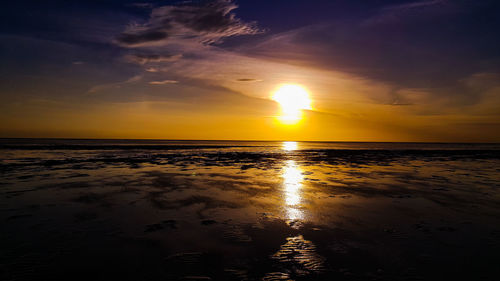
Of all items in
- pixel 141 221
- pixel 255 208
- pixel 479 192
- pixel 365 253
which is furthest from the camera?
pixel 479 192

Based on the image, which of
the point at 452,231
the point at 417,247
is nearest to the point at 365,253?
the point at 417,247

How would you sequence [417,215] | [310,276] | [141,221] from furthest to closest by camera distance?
[417,215], [141,221], [310,276]

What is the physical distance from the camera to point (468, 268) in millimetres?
5051

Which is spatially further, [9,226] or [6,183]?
[6,183]

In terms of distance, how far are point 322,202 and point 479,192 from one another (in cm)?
869

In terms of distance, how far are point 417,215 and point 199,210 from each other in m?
7.53

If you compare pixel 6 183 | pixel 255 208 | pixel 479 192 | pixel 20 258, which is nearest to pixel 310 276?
pixel 255 208

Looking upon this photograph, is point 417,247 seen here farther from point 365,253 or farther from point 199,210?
point 199,210

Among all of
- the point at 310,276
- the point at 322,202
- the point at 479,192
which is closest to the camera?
the point at 310,276

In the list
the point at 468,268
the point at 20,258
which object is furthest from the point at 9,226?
the point at 468,268

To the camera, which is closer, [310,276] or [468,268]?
[310,276]

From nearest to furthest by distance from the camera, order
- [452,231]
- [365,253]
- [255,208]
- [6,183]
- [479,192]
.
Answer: [365,253]
[452,231]
[255,208]
[479,192]
[6,183]

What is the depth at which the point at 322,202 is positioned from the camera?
1073cm

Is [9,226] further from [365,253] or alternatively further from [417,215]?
[417,215]
